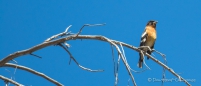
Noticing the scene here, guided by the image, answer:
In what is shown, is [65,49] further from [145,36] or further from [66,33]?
[145,36]

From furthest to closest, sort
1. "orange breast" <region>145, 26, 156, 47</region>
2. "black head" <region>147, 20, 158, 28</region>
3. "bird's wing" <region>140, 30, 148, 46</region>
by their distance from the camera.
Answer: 1. "black head" <region>147, 20, 158, 28</region>
2. "orange breast" <region>145, 26, 156, 47</region>
3. "bird's wing" <region>140, 30, 148, 46</region>

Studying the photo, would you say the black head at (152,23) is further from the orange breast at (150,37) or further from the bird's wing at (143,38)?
the bird's wing at (143,38)

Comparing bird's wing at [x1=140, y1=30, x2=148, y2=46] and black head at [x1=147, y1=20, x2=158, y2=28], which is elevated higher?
black head at [x1=147, y1=20, x2=158, y2=28]

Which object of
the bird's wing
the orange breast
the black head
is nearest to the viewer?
the bird's wing

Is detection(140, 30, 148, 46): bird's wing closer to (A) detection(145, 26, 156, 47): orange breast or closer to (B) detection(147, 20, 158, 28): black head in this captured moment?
(A) detection(145, 26, 156, 47): orange breast

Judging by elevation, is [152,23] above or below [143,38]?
above

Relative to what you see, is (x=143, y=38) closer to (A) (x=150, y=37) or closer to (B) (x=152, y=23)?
(A) (x=150, y=37)

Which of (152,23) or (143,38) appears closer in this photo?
Result: (143,38)

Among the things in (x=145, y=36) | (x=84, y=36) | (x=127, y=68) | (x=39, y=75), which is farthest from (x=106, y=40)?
(x=145, y=36)

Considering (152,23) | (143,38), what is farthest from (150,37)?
(152,23)

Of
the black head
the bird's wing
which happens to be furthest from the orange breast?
the black head

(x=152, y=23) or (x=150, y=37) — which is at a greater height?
(x=152, y=23)

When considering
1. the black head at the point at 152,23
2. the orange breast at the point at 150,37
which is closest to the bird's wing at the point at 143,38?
the orange breast at the point at 150,37

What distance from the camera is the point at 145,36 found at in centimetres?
834
